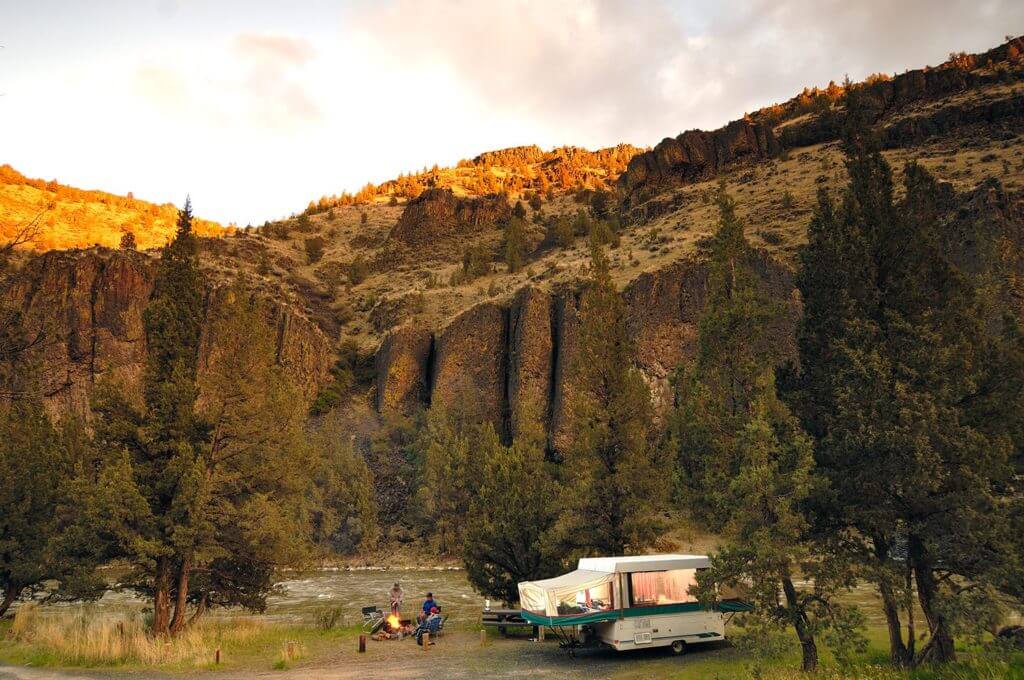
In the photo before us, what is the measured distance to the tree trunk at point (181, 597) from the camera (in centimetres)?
2166

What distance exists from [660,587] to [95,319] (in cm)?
7099

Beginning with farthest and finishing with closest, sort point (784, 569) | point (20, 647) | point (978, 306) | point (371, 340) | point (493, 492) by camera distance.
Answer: point (371, 340), point (493, 492), point (20, 647), point (978, 306), point (784, 569)

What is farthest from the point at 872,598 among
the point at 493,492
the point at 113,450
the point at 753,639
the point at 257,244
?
the point at 257,244

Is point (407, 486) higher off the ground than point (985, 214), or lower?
lower

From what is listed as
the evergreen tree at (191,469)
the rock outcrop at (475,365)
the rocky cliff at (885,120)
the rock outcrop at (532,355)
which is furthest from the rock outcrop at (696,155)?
the evergreen tree at (191,469)

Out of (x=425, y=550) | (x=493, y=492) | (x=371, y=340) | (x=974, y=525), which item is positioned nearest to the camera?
(x=974, y=525)

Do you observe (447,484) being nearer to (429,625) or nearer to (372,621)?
(372,621)

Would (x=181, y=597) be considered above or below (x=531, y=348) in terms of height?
below

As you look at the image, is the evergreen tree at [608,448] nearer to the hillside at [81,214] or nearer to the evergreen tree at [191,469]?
the evergreen tree at [191,469]

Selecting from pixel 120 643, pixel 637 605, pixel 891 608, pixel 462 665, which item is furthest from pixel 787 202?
pixel 120 643

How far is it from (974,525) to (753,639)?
16.2ft

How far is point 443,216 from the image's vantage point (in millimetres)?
118688

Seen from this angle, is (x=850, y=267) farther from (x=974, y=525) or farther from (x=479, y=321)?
(x=479, y=321)

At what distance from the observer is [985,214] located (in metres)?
52.3
